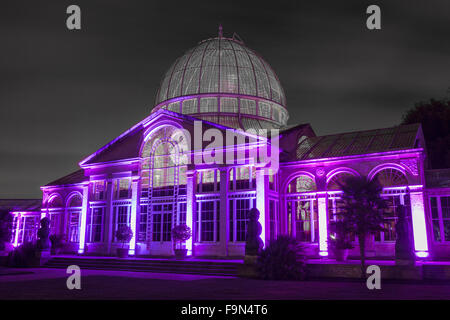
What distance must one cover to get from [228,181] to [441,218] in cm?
1304

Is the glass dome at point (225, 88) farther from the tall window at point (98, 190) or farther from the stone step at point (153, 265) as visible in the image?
the stone step at point (153, 265)

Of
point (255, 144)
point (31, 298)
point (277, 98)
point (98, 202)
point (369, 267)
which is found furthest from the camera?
point (277, 98)

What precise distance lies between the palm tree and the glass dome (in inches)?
634

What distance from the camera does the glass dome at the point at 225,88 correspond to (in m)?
32.9

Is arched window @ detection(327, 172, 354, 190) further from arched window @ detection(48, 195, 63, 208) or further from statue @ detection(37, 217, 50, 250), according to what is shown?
arched window @ detection(48, 195, 63, 208)

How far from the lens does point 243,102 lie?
33562 mm

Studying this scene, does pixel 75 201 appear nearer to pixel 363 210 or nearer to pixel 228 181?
pixel 228 181

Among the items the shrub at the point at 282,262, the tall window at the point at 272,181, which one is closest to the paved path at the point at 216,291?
the shrub at the point at 282,262

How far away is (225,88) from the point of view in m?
33.2

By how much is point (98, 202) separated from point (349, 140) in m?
19.5

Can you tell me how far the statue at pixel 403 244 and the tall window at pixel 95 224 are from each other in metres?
21.4

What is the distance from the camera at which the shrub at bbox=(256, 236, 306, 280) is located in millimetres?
16406
